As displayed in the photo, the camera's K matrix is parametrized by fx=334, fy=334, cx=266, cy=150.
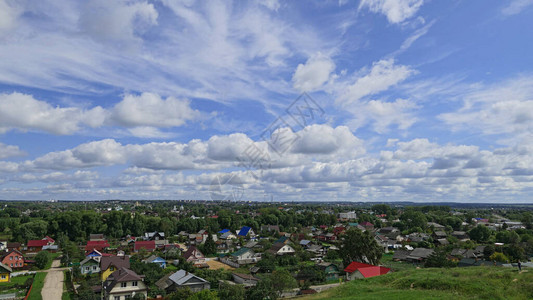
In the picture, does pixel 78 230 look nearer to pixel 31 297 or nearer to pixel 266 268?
pixel 31 297

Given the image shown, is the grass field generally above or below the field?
below

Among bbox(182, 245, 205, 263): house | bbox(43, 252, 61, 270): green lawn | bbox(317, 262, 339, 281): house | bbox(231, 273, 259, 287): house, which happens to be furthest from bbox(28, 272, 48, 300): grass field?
bbox(317, 262, 339, 281): house

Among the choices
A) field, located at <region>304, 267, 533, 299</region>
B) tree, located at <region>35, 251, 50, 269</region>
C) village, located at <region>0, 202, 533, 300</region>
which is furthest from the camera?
tree, located at <region>35, 251, 50, 269</region>

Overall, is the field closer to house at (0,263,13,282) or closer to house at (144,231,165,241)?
house at (0,263,13,282)

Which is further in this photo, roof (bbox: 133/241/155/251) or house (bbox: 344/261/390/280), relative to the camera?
roof (bbox: 133/241/155/251)

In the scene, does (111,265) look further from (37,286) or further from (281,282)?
(281,282)

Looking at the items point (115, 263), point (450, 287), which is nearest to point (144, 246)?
point (115, 263)

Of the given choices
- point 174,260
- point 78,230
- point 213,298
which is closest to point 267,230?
point 174,260
